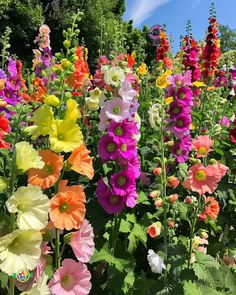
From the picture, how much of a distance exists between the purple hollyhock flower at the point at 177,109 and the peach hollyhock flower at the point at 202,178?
1041mm

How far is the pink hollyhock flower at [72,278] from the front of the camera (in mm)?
2334

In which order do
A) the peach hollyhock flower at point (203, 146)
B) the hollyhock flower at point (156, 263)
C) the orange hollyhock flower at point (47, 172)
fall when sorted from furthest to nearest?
the peach hollyhock flower at point (203, 146)
the hollyhock flower at point (156, 263)
the orange hollyhock flower at point (47, 172)

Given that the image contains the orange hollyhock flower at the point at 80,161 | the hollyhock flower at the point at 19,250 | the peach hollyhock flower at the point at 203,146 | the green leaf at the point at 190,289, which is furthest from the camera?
the peach hollyhock flower at the point at 203,146

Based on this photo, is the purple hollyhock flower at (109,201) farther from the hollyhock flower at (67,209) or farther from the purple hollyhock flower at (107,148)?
the hollyhock flower at (67,209)

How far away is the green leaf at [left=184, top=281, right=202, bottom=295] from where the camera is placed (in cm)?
275

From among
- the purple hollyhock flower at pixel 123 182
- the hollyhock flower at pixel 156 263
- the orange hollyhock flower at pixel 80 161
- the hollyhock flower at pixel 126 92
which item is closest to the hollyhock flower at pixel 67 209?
the orange hollyhock flower at pixel 80 161

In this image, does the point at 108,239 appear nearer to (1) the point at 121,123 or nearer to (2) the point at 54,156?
(1) the point at 121,123

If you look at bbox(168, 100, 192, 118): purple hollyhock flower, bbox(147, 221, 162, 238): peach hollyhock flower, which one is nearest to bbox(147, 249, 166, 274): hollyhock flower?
bbox(147, 221, 162, 238): peach hollyhock flower

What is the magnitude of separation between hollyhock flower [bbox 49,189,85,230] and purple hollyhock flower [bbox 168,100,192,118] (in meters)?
1.92

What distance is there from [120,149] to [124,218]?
623mm

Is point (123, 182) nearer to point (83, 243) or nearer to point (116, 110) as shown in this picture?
point (116, 110)

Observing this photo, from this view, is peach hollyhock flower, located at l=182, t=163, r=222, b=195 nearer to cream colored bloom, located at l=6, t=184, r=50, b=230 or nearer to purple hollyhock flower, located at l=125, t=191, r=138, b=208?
purple hollyhock flower, located at l=125, t=191, r=138, b=208

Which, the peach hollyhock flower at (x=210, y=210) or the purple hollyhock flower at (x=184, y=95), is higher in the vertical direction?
the purple hollyhock flower at (x=184, y=95)

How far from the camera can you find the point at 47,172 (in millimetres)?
2203
